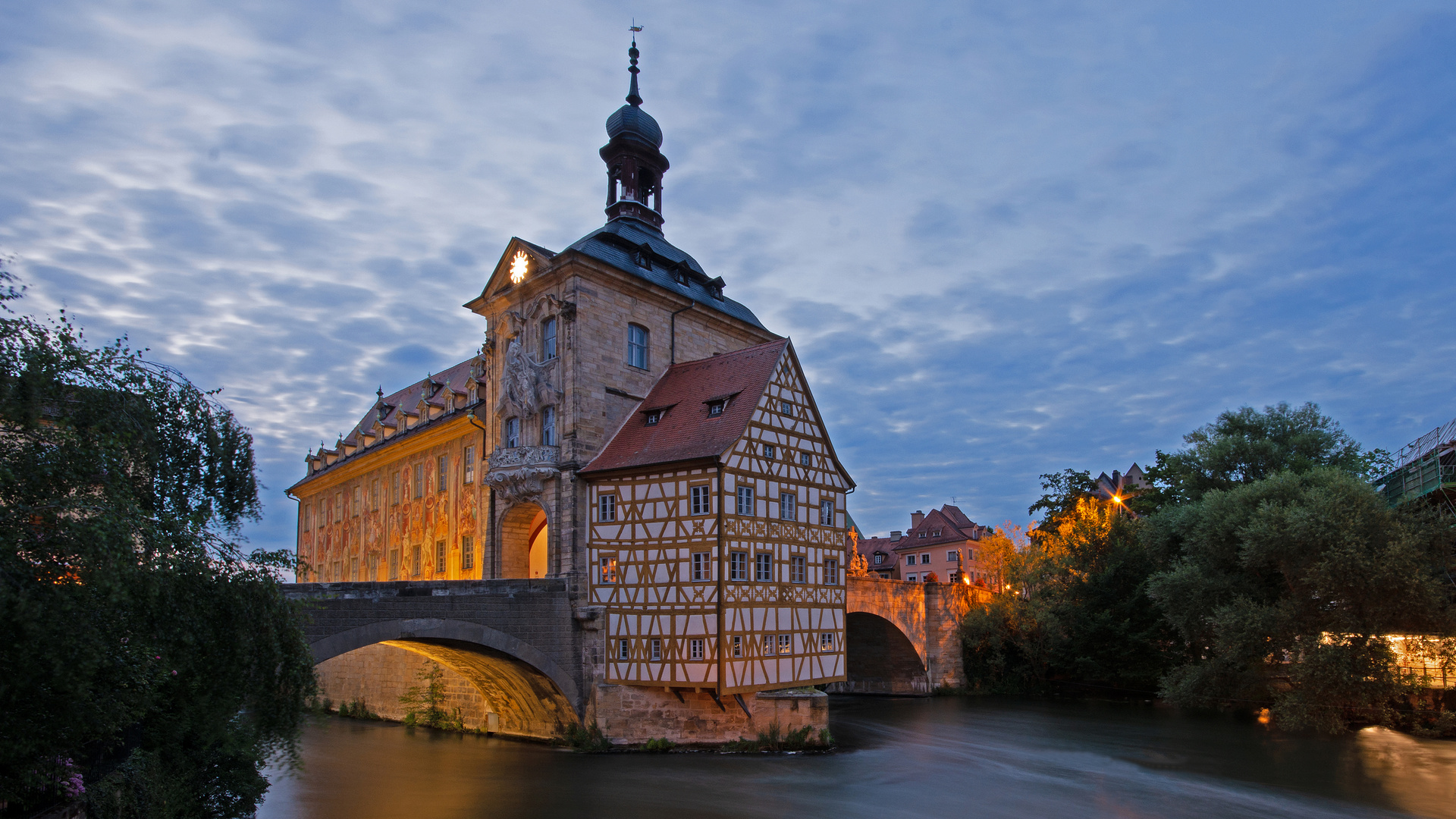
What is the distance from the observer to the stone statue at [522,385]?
26.1 m

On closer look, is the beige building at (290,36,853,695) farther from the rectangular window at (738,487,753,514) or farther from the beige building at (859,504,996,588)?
the beige building at (859,504,996,588)

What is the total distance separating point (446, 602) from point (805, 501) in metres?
9.57

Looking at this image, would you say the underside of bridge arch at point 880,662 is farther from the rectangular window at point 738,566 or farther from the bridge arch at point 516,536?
the rectangular window at point 738,566

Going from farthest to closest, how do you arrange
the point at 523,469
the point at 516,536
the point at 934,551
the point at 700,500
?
1. the point at 934,551
2. the point at 516,536
3. the point at 523,469
4. the point at 700,500

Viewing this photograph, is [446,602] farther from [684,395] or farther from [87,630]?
[87,630]

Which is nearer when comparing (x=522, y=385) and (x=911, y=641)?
(x=522, y=385)

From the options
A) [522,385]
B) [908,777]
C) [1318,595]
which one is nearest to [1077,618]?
[1318,595]

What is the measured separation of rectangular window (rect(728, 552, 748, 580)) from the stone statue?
22.3 ft

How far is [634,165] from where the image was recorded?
33688 millimetres

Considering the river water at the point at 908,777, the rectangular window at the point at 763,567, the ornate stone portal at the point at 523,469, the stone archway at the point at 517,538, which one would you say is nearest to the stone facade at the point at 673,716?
the river water at the point at 908,777

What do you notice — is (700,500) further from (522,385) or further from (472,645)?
(522,385)

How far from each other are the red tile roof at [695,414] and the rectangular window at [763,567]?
114 inches

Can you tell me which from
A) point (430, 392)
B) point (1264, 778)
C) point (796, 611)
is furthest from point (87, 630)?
point (430, 392)

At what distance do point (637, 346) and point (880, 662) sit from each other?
20712 mm
